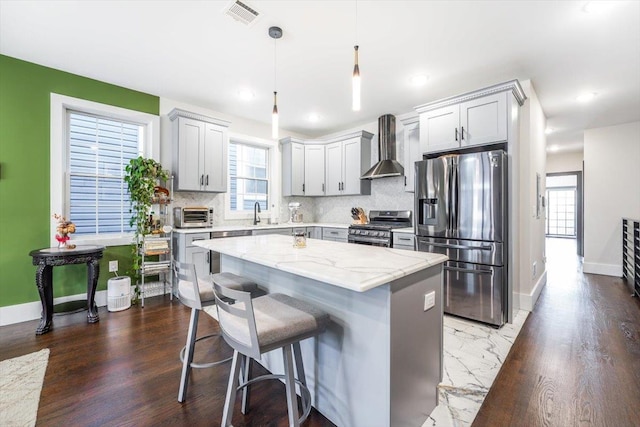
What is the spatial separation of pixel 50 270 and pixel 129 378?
1779mm

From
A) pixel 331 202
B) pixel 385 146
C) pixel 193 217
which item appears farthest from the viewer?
pixel 331 202

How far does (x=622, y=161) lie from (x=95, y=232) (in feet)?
27.6

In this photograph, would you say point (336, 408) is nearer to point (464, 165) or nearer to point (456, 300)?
point (456, 300)

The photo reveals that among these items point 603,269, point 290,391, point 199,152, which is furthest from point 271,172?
point 603,269

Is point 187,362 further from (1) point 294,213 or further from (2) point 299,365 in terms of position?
(1) point 294,213

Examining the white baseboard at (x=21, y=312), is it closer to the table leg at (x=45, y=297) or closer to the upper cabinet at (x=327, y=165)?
the table leg at (x=45, y=297)

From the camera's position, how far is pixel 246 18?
7.77 ft

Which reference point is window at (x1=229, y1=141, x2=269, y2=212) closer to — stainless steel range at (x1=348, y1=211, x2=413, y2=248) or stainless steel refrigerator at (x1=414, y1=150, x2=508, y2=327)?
stainless steel range at (x1=348, y1=211, x2=413, y2=248)

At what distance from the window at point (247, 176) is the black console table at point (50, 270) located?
215cm

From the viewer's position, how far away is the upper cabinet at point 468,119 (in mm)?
3062

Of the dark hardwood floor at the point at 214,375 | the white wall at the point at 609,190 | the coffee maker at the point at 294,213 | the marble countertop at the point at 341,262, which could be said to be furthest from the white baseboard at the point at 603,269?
the marble countertop at the point at 341,262

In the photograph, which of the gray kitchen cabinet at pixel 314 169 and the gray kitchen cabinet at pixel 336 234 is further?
the gray kitchen cabinet at pixel 314 169

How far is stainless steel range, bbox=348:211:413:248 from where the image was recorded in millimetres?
4021

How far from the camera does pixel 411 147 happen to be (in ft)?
13.7
